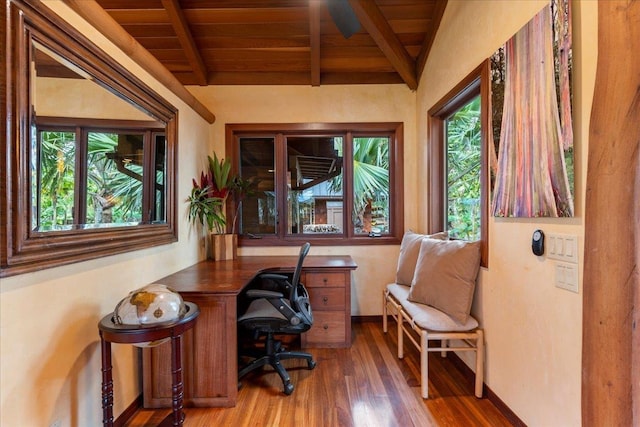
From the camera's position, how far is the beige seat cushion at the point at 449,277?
189 cm

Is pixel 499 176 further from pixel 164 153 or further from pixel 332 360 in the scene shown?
pixel 164 153

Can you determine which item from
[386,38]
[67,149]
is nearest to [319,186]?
[386,38]

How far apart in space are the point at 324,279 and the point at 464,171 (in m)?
1.53

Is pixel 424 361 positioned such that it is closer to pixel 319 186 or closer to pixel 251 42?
pixel 319 186

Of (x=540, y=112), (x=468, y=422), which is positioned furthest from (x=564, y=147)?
(x=468, y=422)

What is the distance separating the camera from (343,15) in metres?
2.07

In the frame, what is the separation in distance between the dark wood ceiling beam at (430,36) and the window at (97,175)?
8.22 feet

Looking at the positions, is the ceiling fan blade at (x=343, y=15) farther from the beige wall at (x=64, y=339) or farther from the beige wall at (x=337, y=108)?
the beige wall at (x=64, y=339)

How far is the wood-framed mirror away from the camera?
1.06 meters

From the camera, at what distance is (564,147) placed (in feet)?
4.09

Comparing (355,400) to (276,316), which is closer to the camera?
(355,400)

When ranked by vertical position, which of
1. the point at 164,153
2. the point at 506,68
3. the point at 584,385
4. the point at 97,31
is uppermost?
the point at 97,31

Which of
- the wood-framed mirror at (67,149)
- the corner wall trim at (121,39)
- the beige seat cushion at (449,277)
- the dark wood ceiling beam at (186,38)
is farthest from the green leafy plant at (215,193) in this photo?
the beige seat cushion at (449,277)

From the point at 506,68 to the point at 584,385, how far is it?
157 centimetres
